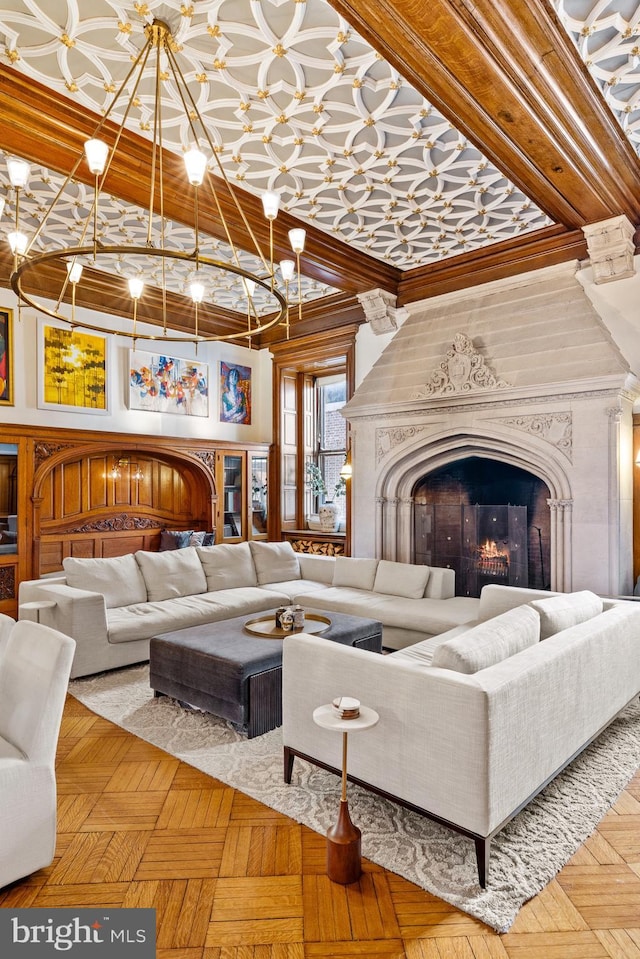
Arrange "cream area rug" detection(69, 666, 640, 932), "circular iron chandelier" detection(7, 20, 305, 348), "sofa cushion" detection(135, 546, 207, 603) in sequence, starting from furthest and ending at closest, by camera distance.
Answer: "sofa cushion" detection(135, 546, 207, 603) < "circular iron chandelier" detection(7, 20, 305, 348) < "cream area rug" detection(69, 666, 640, 932)

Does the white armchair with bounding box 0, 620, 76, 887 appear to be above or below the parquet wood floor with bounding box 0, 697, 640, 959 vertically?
above

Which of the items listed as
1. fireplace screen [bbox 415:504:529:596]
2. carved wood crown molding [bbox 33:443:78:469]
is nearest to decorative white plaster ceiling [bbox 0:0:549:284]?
fireplace screen [bbox 415:504:529:596]

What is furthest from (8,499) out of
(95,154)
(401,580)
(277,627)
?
(95,154)

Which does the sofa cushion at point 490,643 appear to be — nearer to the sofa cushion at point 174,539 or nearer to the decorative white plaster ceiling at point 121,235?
the decorative white plaster ceiling at point 121,235

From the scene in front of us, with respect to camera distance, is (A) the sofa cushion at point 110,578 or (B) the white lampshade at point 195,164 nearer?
(B) the white lampshade at point 195,164

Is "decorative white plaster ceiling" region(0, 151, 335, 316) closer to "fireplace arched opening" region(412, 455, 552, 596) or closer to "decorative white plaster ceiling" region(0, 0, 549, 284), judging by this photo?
"decorative white plaster ceiling" region(0, 0, 549, 284)

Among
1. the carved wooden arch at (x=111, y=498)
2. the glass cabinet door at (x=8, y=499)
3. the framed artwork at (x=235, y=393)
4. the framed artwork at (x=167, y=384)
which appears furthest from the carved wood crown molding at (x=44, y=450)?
the framed artwork at (x=235, y=393)

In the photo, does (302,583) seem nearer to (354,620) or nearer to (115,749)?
(354,620)

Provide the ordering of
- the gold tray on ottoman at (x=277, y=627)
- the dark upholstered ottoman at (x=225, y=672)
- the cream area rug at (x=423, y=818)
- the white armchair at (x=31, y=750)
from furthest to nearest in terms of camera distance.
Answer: the gold tray on ottoman at (x=277, y=627) → the dark upholstered ottoman at (x=225, y=672) → the cream area rug at (x=423, y=818) → the white armchair at (x=31, y=750)

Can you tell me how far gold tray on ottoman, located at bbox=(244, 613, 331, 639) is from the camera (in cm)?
365

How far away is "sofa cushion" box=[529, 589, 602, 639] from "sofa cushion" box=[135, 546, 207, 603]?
315 cm

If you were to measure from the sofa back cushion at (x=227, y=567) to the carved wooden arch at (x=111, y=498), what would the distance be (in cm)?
117

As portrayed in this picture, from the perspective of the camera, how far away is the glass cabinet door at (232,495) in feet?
22.8

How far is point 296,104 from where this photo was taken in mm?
3135
